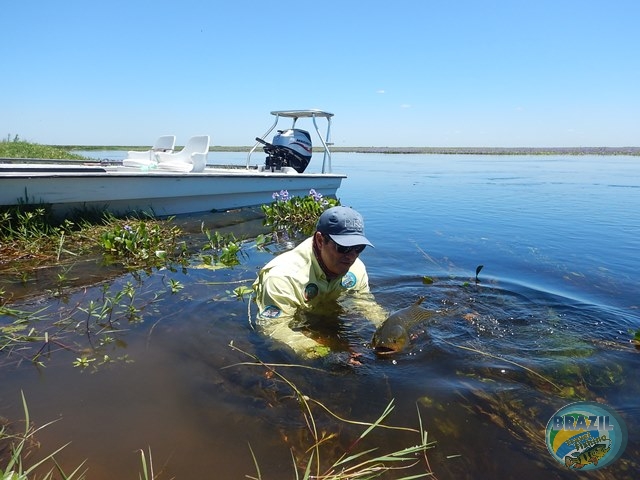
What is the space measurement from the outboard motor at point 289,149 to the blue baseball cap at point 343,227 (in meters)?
10.0

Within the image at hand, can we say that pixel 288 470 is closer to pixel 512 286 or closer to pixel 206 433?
pixel 206 433

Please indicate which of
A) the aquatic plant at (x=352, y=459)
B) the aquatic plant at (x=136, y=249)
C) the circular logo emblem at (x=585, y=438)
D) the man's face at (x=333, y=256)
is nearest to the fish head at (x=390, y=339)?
the man's face at (x=333, y=256)

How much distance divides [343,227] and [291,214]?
701cm

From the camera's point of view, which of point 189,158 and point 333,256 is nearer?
point 333,256

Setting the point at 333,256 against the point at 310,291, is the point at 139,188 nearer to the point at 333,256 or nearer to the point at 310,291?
the point at 310,291

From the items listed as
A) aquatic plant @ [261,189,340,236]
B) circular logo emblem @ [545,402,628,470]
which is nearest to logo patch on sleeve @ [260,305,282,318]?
circular logo emblem @ [545,402,628,470]

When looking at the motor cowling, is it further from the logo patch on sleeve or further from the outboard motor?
the logo patch on sleeve

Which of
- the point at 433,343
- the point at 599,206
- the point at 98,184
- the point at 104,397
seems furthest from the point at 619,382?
the point at 599,206

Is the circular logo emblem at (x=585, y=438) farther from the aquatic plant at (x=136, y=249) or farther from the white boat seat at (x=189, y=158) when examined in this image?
the white boat seat at (x=189, y=158)

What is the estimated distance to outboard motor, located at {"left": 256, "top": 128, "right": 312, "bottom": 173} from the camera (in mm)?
13078

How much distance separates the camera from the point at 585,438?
2.41m

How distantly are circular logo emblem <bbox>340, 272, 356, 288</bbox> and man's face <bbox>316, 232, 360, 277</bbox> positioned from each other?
50 centimetres

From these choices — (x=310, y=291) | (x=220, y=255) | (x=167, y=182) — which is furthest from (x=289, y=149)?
(x=310, y=291)

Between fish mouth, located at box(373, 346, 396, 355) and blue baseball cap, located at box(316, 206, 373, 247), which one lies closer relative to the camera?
blue baseball cap, located at box(316, 206, 373, 247)
